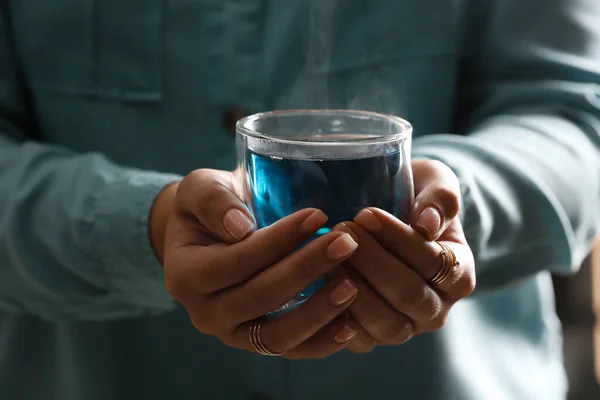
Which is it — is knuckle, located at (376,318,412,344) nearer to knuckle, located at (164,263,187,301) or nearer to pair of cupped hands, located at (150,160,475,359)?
pair of cupped hands, located at (150,160,475,359)

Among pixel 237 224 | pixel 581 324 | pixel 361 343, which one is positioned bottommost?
pixel 581 324

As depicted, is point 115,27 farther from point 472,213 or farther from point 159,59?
point 472,213

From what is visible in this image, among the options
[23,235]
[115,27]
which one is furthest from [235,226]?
[115,27]

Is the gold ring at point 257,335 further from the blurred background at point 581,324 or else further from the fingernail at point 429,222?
the blurred background at point 581,324

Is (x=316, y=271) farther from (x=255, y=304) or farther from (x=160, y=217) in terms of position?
(x=160, y=217)

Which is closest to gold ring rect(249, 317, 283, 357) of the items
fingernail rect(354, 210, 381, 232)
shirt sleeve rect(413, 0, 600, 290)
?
fingernail rect(354, 210, 381, 232)

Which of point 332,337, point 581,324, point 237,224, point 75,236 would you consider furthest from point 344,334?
point 581,324

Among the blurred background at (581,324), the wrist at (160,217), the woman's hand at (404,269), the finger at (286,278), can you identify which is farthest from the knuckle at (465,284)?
the blurred background at (581,324)
